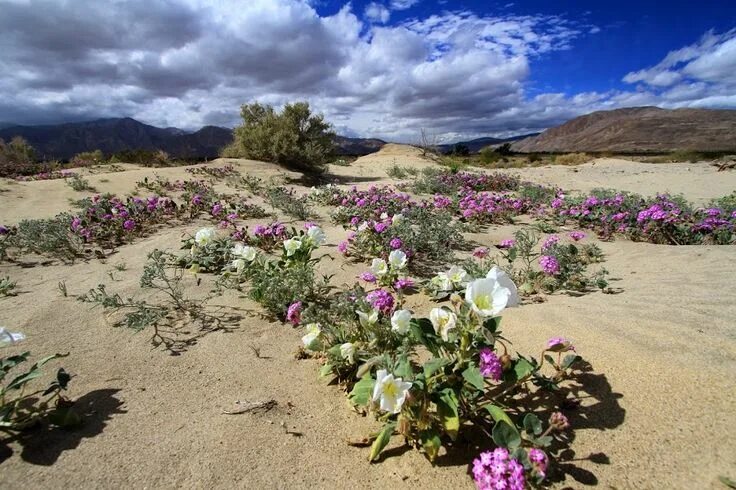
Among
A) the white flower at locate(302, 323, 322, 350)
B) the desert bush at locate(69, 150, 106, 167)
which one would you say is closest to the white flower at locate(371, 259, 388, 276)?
the white flower at locate(302, 323, 322, 350)

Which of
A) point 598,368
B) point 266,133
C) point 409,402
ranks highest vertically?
point 266,133

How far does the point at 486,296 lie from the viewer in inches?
65.3

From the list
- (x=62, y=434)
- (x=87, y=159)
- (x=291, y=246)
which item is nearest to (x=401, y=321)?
(x=62, y=434)

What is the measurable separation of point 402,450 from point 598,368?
4.14 ft

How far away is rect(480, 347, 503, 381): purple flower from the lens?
1.62 m

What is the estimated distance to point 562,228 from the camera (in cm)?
655

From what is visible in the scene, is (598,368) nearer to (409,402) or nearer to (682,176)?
(409,402)

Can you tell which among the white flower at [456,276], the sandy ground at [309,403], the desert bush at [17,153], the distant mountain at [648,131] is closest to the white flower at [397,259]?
the sandy ground at [309,403]

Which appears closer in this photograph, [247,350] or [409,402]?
[409,402]

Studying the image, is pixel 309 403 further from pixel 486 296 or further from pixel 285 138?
pixel 285 138

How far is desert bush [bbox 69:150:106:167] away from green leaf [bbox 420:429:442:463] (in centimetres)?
1551

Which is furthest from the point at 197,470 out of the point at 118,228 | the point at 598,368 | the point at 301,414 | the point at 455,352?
the point at 118,228

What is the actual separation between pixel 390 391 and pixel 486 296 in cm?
59

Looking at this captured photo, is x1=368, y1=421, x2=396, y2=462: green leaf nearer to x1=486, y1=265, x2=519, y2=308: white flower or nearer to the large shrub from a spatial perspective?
x1=486, y1=265, x2=519, y2=308: white flower
